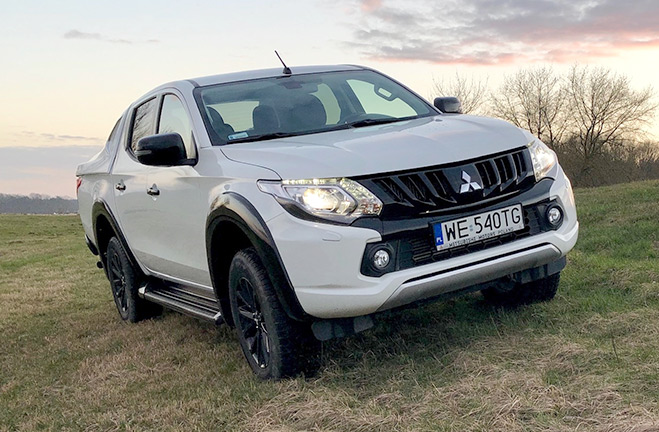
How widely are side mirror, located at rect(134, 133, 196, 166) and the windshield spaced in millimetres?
223

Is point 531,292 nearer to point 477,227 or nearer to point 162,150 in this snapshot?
point 477,227

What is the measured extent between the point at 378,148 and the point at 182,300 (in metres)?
2.15

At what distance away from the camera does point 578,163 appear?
4653 cm

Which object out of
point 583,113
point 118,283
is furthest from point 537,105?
point 118,283

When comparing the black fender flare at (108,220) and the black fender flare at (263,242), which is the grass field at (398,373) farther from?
the black fender flare at (108,220)

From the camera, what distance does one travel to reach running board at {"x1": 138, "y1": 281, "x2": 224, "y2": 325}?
4.78 metres

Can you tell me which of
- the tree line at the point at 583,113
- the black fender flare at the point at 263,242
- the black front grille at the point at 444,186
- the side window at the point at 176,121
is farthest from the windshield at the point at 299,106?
the tree line at the point at 583,113

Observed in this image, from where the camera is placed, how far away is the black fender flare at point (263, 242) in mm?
3793

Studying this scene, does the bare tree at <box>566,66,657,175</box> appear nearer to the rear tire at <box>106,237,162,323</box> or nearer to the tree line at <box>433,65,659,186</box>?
the tree line at <box>433,65,659,186</box>

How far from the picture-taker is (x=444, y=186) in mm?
3797

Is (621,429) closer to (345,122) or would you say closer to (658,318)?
(658,318)

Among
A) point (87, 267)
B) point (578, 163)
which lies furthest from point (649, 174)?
point (87, 267)

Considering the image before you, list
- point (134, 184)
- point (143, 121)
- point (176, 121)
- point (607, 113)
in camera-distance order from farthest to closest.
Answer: point (607, 113) → point (143, 121) → point (134, 184) → point (176, 121)

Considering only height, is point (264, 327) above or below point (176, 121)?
below
